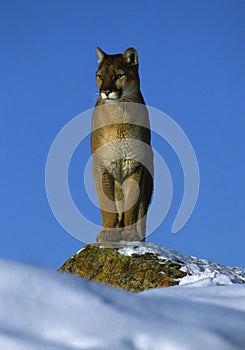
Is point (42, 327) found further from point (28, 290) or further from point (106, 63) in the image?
point (106, 63)

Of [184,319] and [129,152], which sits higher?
[129,152]

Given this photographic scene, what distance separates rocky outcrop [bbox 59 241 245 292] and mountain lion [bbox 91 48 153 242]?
0.85 metres

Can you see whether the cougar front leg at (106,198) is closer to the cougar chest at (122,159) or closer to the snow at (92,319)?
the cougar chest at (122,159)

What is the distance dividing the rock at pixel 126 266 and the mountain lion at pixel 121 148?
84 centimetres

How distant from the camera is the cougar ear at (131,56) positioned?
9.08m

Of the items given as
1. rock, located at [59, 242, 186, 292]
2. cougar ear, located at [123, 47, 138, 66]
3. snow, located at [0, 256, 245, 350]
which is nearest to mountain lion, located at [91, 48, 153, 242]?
cougar ear, located at [123, 47, 138, 66]

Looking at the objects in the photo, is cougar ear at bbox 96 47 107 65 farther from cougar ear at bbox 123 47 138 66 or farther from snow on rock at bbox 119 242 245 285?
snow on rock at bbox 119 242 245 285

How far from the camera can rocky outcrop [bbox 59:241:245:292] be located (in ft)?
23.3

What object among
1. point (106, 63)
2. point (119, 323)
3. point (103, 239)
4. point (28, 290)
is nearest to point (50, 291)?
point (28, 290)

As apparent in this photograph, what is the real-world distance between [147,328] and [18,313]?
249 millimetres

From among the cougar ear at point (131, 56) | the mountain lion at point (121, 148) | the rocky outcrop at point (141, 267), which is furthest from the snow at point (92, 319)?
the cougar ear at point (131, 56)

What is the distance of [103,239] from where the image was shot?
8555mm

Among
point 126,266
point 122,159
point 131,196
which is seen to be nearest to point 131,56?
point 122,159

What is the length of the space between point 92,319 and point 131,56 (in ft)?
26.6
